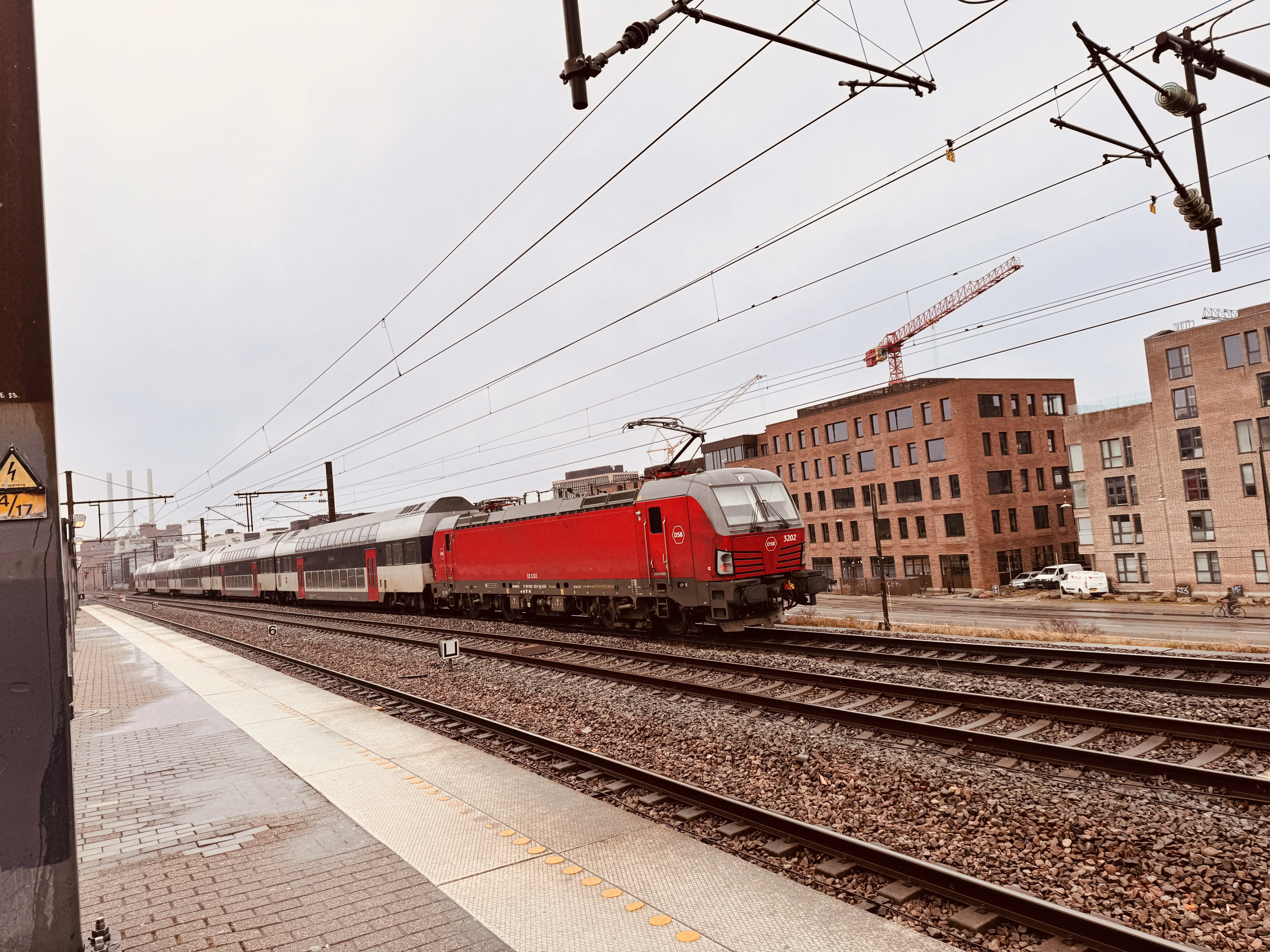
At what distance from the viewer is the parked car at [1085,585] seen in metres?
46.0

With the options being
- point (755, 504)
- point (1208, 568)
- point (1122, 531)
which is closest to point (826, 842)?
point (755, 504)

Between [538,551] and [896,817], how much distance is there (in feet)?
52.3

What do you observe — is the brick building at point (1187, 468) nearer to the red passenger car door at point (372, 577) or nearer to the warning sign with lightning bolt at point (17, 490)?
the red passenger car door at point (372, 577)

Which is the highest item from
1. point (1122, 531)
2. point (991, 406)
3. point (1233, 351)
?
point (1233, 351)

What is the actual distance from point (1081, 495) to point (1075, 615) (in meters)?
17.4

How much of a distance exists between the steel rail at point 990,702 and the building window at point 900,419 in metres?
44.9

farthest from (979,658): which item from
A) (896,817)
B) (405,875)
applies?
(405,875)

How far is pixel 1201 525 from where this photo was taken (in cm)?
4450

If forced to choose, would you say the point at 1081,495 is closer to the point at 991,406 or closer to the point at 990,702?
the point at 991,406

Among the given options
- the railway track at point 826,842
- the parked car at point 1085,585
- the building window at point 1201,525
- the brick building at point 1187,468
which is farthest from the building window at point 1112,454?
the railway track at point 826,842

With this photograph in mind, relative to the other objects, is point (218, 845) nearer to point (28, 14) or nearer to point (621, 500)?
point (28, 14)

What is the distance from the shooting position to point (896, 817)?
637 cm

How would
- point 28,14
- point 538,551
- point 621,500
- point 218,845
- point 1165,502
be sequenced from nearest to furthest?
point 28,14, point 218,845, point 621,500, point 538,551, point 1165,502

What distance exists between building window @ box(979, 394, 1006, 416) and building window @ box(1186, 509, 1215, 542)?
542 inches
